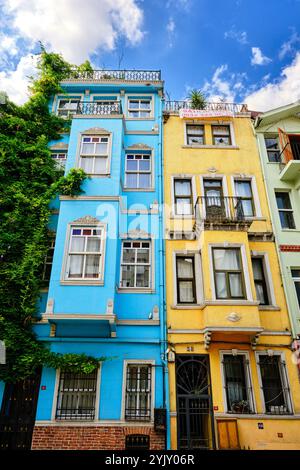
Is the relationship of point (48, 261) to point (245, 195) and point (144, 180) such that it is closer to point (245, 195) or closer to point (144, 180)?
point (144, 180)

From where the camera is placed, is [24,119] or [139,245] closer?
[139,245]

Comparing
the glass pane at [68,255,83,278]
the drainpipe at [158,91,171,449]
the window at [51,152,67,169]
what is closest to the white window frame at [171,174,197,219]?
the drainpipe at [158,91,171,449]

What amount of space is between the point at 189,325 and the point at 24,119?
38.5 feet

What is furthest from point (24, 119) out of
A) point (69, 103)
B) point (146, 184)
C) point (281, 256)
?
point (281, 256)

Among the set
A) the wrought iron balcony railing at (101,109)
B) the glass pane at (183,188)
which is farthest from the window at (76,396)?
the wrought iron balcony railing at (101,109)

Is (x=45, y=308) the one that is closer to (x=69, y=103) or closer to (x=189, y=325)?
(x=189, y=325)

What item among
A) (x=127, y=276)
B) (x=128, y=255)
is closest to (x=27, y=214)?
(x=128, y=255)

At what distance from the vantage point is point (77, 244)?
1119 centimetres

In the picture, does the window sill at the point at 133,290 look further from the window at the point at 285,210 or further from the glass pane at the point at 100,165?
the window at the point at 285,210

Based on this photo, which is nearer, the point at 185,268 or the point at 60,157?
the point at 185,268

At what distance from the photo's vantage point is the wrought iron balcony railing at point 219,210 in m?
11.4

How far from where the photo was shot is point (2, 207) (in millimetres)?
11836

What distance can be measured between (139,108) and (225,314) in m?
10.9

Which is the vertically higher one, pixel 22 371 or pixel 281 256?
pixel 281 256
